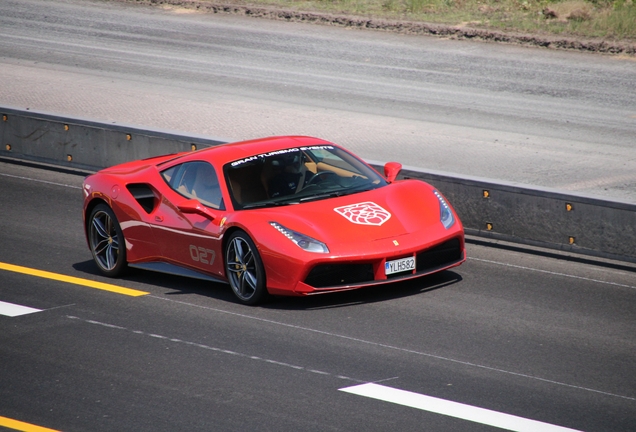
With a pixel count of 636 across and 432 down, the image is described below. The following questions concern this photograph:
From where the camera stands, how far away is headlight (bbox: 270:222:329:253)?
29.9ft

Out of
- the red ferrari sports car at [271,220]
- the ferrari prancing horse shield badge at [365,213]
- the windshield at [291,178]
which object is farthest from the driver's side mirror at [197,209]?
the ferrari prancing horse shield badge at [365,213]

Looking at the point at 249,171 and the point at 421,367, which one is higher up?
the point at 249,171

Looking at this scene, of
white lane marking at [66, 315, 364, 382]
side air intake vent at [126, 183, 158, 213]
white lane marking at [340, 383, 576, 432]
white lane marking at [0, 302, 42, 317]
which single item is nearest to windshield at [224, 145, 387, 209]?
side air intake vent at [126, 183, 158, 213]

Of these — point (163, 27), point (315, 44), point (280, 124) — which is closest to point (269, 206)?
point (280, 124)

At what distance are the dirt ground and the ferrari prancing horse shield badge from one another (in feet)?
54.6

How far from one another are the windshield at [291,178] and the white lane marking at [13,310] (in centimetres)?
223

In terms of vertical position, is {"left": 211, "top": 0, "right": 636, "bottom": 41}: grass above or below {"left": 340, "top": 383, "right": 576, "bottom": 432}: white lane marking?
above

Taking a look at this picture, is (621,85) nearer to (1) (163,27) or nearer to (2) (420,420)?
(1) (163,27)

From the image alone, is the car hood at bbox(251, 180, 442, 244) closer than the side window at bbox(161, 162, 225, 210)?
Yes

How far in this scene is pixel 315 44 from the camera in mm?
27312

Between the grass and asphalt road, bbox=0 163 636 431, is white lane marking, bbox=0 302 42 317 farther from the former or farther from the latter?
the grass

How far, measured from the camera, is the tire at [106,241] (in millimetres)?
10930

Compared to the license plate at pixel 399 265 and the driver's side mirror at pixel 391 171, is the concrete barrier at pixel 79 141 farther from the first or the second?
the license plate at pixel 399 265

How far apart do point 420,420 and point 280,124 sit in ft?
43.2
